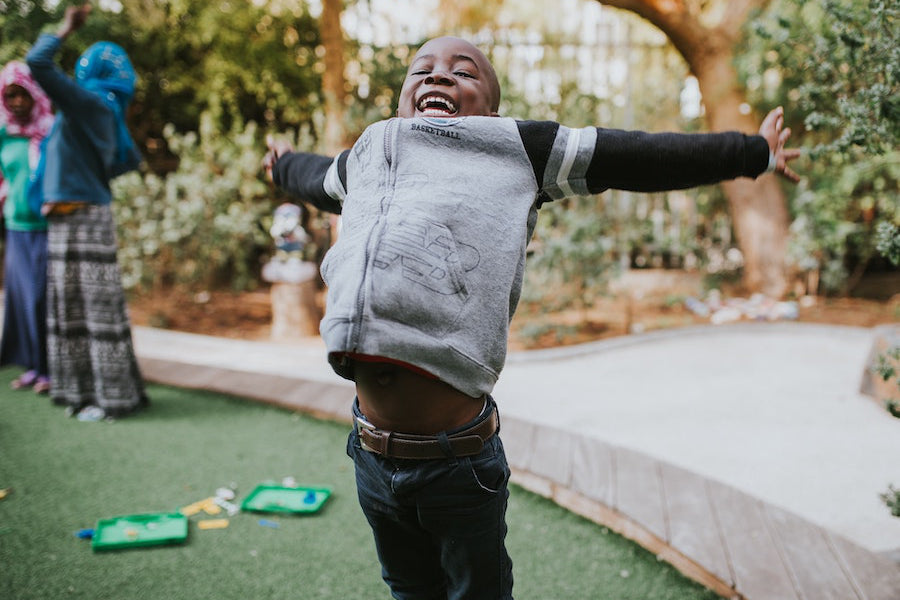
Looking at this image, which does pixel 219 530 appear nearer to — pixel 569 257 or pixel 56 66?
pixel 56 66

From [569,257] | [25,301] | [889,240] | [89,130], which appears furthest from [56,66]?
[569,257]

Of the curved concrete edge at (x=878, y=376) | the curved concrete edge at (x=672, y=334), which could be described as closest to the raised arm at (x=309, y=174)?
the curved concrete edge at (x=878, y=376)

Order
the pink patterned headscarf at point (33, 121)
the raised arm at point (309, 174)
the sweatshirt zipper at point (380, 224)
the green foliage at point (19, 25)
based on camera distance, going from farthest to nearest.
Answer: the green foliage at point (19, 25)
the pink patterned headscarf at point (33, 121)
the raised arm at point (309, 174)
the sweatshirt zipper at point (380, 224)

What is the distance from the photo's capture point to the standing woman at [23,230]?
3.60m

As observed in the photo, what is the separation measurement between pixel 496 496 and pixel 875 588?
1323 mm

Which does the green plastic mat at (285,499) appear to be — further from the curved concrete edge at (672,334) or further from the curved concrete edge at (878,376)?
the curved concrete edge at (878,376)

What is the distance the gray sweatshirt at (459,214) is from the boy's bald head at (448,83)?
0.13 meters

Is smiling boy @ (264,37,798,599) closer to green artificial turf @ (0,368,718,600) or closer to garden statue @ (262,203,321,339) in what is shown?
green artificial turf @ (0,368,718,600)

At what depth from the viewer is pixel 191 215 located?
19.8 ft

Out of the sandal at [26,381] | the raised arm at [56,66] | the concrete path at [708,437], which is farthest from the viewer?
the sandal at [26,381]

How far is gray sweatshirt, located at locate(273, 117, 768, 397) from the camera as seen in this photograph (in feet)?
3.87

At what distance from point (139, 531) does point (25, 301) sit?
221 centimetres

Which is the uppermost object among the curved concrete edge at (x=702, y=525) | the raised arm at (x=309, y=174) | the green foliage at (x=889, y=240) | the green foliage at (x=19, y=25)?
the green foliage at (x=19, y=25)

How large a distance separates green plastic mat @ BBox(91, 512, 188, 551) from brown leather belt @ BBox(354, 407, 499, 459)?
1359 millimetres
